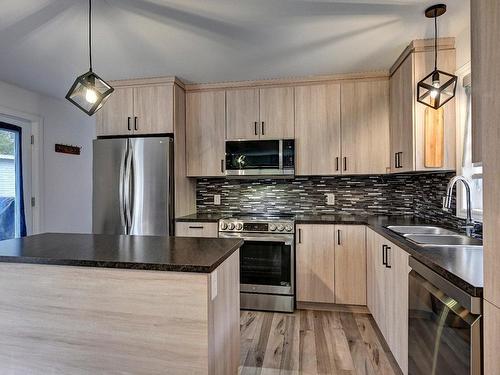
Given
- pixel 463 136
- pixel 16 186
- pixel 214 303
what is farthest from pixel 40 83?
pixel 463 136

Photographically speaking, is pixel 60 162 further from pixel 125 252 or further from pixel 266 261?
pixel 125 252

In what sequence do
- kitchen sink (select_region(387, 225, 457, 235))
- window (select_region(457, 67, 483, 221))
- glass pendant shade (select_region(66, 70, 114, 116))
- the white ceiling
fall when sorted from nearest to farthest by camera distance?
glass pendant shade (select_region(66, 70, 114, 116)), the white ceiling, window (select_region(457, 67, 483, 221)), kitchen sink (select_region(387, 225, 457, 235))

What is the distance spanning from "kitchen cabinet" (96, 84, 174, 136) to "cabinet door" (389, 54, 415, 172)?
7.31ft

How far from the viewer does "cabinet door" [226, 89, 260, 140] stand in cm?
342

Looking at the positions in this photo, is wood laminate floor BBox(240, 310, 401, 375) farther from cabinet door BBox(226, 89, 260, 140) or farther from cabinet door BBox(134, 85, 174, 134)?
cabinet door BBox(134, 85, 174, 134)

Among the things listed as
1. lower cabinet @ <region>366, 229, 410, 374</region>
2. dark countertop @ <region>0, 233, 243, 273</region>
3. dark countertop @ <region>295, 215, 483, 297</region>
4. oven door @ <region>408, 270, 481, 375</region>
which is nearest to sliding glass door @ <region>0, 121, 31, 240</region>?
dark countertop @ <region>0, 233, 243, 273</region>

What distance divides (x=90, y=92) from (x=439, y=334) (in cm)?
227

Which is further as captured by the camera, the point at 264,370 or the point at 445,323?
the point at 264,370

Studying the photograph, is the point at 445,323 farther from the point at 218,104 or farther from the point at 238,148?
the point at 218,104

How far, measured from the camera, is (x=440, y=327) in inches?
54.4

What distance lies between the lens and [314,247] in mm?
3051

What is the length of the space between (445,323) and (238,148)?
2483mm

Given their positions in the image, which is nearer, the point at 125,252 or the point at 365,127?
the point at 125,252

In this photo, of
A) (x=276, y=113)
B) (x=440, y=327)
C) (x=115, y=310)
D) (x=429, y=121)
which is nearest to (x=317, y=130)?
(x=276, y=113)
